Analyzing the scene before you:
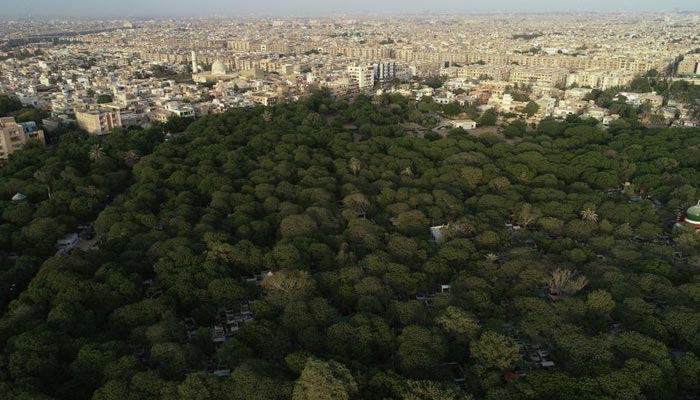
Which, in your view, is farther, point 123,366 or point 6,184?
point 6,184

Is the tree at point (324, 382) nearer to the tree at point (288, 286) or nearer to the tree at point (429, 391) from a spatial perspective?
the tree at point (429, 391)

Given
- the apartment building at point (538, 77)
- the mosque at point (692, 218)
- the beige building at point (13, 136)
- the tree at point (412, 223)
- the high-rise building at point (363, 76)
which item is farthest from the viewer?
the high-rise building at point (363, 76)

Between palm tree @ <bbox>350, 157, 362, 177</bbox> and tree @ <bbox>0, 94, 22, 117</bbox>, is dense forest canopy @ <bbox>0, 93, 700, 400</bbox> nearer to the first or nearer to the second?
palm tree @ <bbox>350, 157, 362, 177</bbox>

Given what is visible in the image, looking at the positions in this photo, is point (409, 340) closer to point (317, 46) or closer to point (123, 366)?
point (123, 366)

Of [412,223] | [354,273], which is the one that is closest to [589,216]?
Result: [412,223]

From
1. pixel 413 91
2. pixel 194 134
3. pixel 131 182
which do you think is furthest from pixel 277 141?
pixel 413 91

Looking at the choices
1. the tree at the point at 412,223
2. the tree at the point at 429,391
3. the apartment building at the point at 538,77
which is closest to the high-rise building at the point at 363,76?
the apartment building at the point at 538,77

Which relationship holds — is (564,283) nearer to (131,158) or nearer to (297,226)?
(297,226)
